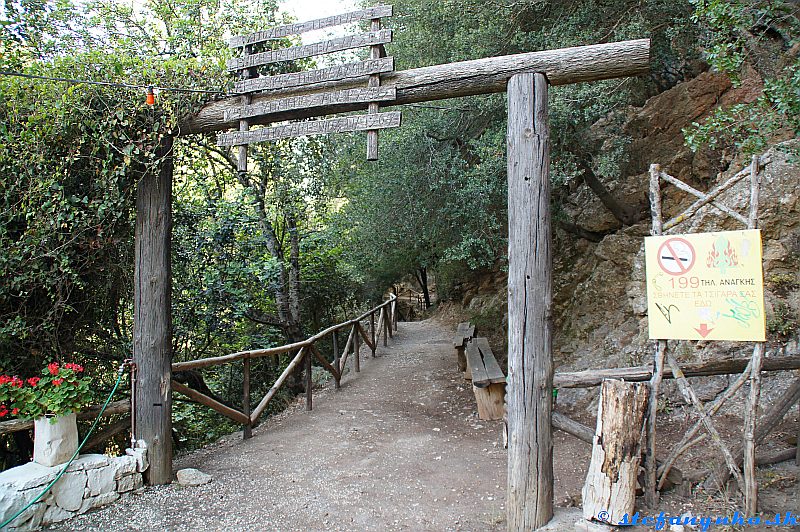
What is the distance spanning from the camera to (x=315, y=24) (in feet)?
13.5

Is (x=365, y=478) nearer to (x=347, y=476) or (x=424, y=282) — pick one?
(x=347, y=476)

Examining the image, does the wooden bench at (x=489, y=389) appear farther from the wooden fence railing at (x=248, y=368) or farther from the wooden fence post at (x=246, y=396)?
the wooden fence post at (x=246, y=396)

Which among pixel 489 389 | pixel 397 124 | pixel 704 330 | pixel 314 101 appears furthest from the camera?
pixel 489 389

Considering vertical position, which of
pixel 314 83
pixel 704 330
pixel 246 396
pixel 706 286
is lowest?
pixel 246 396

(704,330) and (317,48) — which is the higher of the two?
(317,48)

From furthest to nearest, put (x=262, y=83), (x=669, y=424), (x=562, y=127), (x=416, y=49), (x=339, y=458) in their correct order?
(x=416, y=49) → (x=562, y=127) → (x=669, y=424) → (x=339, y=458) → (x=262, y=83)

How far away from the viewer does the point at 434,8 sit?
284 inches

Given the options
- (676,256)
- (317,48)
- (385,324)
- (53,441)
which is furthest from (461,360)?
(53,441)

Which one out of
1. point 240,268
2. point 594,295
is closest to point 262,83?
point 240,268

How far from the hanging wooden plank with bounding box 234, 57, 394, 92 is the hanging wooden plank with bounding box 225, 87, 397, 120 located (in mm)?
118

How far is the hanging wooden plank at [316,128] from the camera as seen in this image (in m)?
3.95

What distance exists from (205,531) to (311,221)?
670cm

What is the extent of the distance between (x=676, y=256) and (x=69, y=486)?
475cm

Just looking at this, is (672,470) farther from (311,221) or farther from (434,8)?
(311,221)
